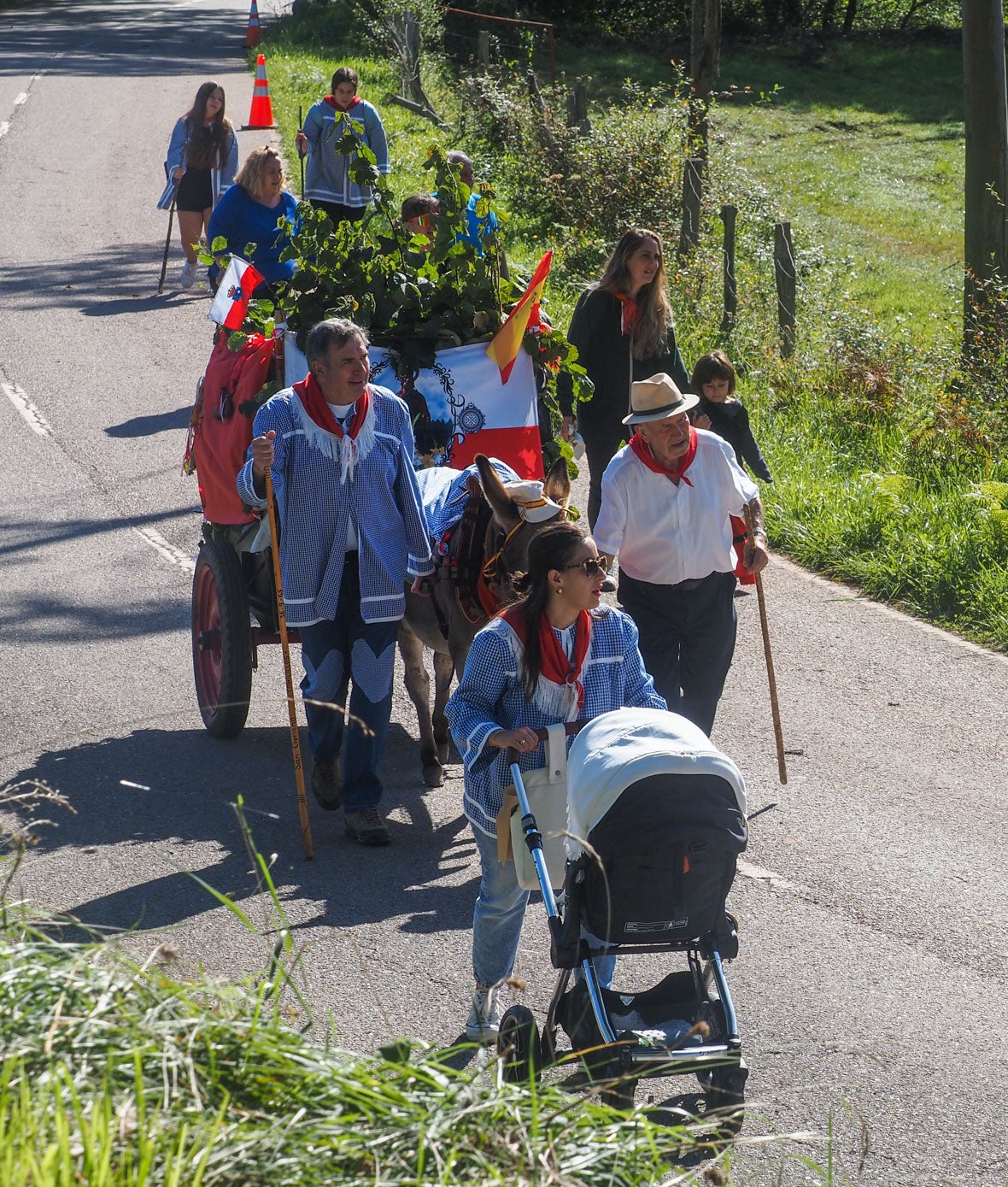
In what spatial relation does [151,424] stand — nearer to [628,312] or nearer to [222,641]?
[628,312]

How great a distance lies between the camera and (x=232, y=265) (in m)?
7.13

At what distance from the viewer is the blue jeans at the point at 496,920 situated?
182 inches

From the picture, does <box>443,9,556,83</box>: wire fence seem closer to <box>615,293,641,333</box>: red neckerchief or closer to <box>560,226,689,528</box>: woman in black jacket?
<box>560,226,689,528</box>: woman in black jacket

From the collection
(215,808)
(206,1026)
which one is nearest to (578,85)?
(215,808)

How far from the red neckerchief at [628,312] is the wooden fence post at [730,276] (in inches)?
263

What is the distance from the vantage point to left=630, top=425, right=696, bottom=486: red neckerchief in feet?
20.0

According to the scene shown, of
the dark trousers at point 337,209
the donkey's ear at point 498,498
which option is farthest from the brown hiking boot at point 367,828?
the dark trousers at point 337,209

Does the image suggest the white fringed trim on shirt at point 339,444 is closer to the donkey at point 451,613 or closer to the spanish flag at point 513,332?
the donkey at point 451,613

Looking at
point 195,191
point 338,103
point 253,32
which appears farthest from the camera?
point 253,32

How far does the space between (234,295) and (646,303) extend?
86.9 inches

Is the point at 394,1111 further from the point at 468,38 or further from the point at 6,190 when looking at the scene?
the point at 468,38

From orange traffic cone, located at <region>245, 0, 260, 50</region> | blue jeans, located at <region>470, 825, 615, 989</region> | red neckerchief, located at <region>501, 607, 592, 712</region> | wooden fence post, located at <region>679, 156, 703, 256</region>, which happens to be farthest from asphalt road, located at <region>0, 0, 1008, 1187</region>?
orange traffic cone, located at <region>245, 0, 260, 50</region>

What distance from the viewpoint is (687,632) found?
6340 mm

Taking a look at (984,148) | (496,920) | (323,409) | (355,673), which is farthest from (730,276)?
(496,920)
